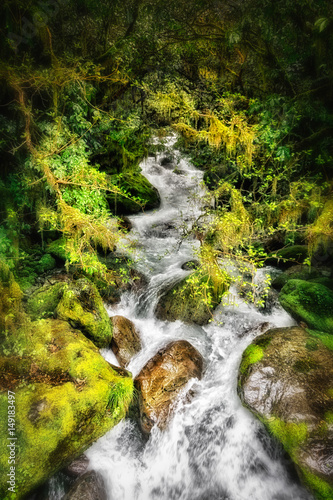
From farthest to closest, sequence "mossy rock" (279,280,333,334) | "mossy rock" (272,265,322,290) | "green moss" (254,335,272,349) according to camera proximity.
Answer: "mossy rock" (272,265,322,290)
"mossy rock" (279,280,333,334)
"green moss" (254,335,272,349)

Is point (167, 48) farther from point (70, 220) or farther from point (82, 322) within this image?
point (82, 322)

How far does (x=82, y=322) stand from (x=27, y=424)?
1.99 metres

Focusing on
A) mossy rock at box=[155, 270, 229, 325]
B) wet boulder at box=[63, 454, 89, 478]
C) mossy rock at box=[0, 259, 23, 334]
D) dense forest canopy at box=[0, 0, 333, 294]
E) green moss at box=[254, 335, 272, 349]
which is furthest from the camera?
mossy rock at box=[155, 270, 229, 325]

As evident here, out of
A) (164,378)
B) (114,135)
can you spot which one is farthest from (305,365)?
(114,135)

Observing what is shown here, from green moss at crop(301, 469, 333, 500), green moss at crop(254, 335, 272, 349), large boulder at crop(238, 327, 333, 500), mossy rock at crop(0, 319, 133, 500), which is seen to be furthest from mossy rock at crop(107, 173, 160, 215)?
green moss at crop(301, 469, 333, 500)

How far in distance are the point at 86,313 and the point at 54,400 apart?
1852 millimetres

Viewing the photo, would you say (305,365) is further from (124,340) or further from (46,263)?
(46,263)

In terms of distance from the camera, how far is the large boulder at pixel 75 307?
5.16 m

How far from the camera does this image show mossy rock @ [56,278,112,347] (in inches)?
203

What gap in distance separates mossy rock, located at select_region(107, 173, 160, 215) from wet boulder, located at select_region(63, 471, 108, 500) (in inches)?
336

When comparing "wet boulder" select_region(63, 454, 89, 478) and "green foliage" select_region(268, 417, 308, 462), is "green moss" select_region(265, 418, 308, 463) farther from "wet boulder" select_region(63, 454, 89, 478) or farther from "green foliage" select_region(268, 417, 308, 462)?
"wet boulder" select_region(63, 454, 89, 478)

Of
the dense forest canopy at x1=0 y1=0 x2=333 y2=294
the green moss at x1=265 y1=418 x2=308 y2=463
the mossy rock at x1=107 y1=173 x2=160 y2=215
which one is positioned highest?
the dense forest canopy at x1=0 y1=0 x2=333 y2=294

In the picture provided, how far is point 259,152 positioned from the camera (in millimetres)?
6406

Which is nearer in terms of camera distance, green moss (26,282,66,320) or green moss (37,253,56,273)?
green moss (26,282,66,320)
